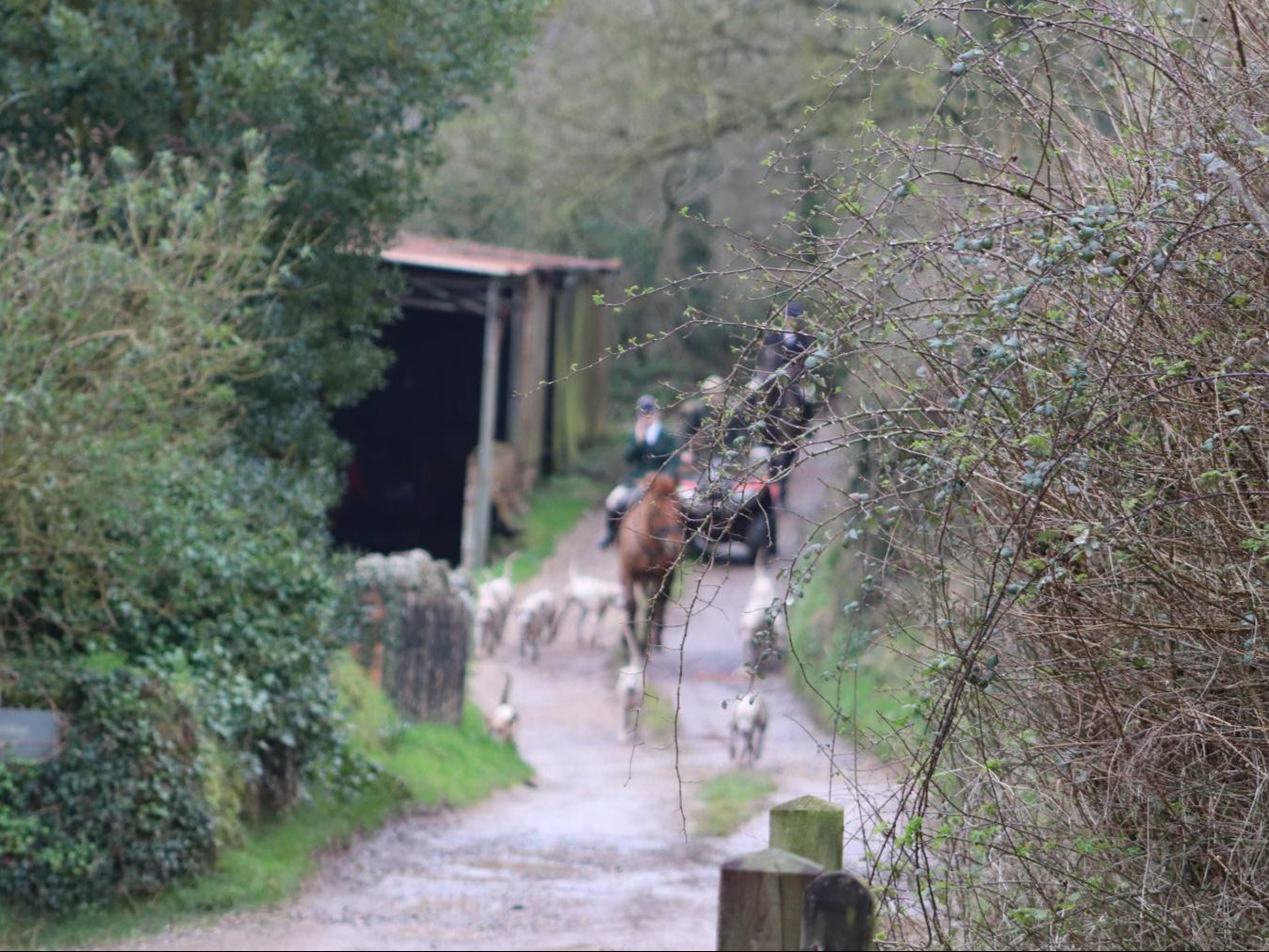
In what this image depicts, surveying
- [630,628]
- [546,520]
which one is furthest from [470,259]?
[546,520]

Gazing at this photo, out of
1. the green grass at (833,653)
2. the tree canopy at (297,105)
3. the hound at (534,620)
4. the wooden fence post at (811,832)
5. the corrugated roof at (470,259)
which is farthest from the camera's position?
the corrugated roof at (470,259)

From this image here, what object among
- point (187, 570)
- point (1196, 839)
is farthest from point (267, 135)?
point (1196, 839)

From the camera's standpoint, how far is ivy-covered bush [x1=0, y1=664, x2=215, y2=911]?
8359 mm

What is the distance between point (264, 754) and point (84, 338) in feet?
10.5

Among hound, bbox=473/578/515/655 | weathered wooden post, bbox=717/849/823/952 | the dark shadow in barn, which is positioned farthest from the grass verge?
the dark shadow in barn

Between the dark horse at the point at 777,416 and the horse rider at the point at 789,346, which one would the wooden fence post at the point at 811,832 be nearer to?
the dark horse at the point at 777,416

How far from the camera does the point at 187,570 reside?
9.68 metres

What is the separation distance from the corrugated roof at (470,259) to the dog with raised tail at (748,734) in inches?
269

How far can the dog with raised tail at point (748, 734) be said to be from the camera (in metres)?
13.9

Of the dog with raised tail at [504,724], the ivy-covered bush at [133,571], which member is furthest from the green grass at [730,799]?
the ivy-covered bush at [133,571]

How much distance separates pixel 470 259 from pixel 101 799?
562 inches

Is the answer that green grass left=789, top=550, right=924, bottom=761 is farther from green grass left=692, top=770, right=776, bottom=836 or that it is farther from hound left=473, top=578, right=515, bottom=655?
hound left=473, top=578, right=515, bottom=655

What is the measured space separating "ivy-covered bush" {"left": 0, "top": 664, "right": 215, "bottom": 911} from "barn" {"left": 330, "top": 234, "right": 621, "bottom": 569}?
14.1 metres

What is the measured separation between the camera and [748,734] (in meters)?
13.9
